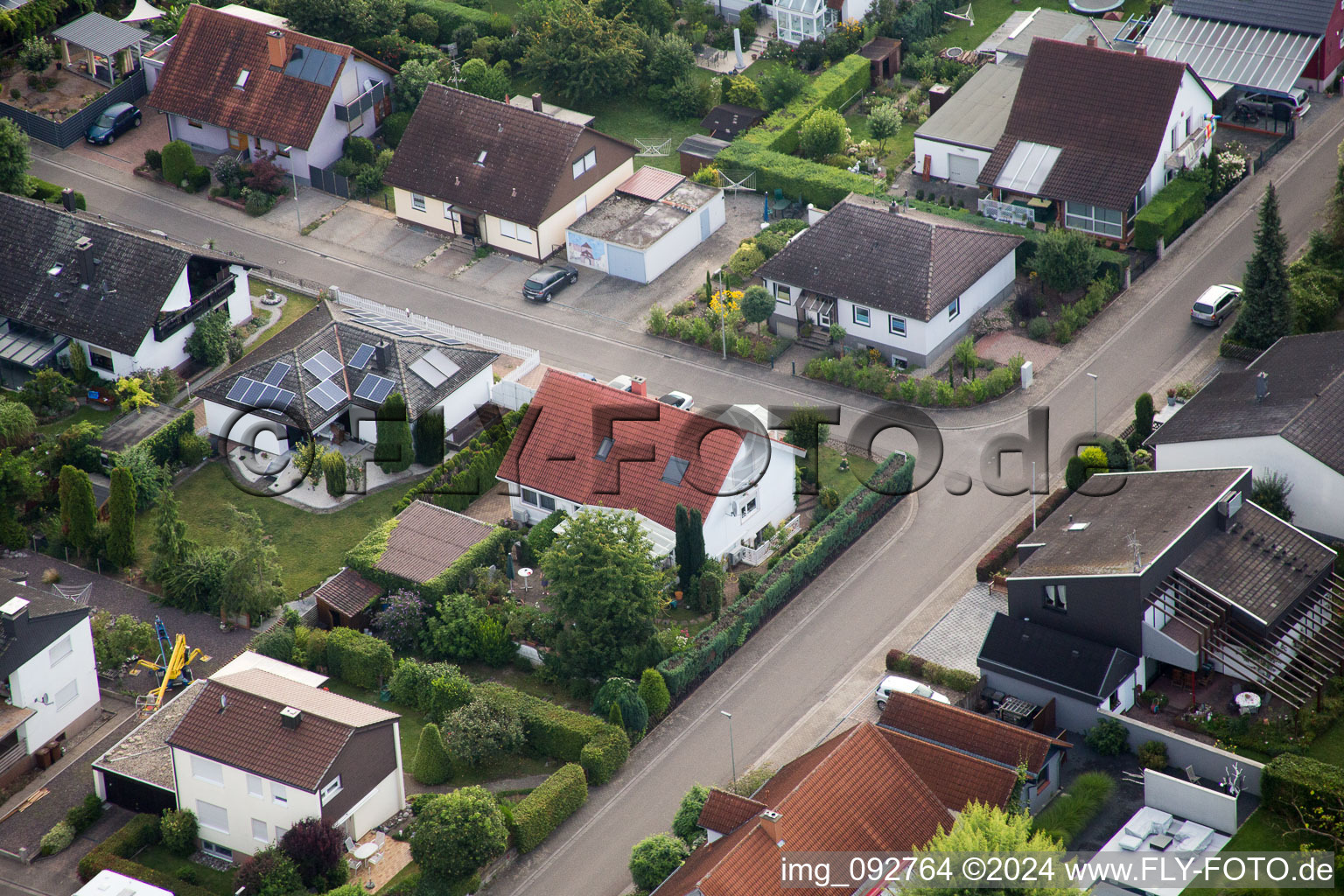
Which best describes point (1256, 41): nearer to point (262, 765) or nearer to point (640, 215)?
point (640, 215)

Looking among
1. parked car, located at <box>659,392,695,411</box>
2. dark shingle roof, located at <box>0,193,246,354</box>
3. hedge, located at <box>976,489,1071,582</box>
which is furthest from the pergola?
hedge, located at <box>976,489,1071,582</box>

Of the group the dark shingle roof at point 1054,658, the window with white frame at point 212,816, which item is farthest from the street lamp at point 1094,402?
the window with white frame at point 212,816

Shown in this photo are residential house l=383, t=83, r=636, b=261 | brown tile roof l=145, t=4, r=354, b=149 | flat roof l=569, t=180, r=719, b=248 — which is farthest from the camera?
brown tile roof l=145, t=4, r=354, b=149

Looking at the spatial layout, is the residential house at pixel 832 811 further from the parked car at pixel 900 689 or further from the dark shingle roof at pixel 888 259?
the dark shingle roof at pixel 888 259

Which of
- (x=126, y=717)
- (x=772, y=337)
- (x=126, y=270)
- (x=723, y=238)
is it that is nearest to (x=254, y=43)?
(x=126, y=270)

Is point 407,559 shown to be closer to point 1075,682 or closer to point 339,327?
point 339,327

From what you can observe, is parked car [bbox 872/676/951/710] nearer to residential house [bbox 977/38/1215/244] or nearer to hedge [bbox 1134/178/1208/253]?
hedge [bbox 1134/178/1208/253]
